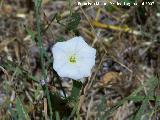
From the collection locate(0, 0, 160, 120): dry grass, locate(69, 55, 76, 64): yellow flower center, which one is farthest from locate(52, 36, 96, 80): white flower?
locate(0, 0, 160, 120): dry grass

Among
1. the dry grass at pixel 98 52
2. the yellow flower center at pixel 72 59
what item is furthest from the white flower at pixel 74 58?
the dry grass at pixel 98 52

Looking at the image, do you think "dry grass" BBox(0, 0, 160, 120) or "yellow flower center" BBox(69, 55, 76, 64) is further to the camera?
"dry grass" BBox(0, 0, 160, 120)

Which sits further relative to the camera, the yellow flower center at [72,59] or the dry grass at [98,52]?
the dry grass at [98,52]

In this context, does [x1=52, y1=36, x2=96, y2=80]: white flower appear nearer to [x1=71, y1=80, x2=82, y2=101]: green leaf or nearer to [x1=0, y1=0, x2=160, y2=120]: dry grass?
[x1=71, y1=80, x2=82, y2=101]: green leaf

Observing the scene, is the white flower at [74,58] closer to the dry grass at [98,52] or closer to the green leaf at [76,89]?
the green leaf at [76,89]

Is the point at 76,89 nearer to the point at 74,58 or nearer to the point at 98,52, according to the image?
the point at 74,58

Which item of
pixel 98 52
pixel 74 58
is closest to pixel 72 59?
pixel 74 58

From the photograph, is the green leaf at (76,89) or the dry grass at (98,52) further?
the dry grass at (98,52)

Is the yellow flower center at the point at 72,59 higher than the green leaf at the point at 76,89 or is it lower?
higher

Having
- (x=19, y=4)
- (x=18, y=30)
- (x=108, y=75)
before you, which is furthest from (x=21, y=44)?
(x=108, y=75)

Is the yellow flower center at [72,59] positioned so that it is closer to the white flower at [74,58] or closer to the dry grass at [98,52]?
the white flower at [74,58]
